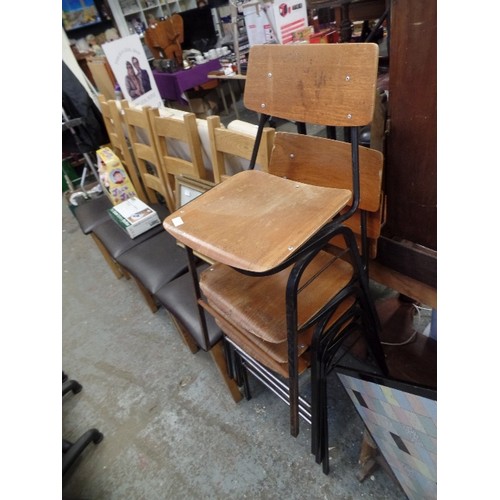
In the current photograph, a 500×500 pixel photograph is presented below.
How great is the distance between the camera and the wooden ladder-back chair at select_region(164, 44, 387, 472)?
0.67 meters

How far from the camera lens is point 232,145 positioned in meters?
1.18

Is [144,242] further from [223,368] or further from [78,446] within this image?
[78,446]

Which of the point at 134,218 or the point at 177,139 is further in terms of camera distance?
the point at 134,218

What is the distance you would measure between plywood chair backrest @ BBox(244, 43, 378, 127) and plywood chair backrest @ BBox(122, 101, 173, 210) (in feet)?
2.82

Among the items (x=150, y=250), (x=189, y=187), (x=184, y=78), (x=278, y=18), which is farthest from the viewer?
(x=184, y=78)

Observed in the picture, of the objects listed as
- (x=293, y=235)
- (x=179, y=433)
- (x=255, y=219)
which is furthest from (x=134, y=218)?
(x=293, y=235)

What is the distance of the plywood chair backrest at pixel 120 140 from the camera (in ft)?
6.28

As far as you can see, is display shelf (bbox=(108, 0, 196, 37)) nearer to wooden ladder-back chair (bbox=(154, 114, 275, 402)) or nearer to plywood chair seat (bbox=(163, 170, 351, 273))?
wooden ladder-back chair (bbox=(154, 114, 275, 402))

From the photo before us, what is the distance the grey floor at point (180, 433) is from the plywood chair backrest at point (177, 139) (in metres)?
0.80

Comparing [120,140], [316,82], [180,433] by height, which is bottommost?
[180,433]

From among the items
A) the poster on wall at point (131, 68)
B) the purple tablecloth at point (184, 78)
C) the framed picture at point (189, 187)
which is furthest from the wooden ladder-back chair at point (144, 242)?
the purple tablecloth at point (184, 78)

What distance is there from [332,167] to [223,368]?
82 centimetres

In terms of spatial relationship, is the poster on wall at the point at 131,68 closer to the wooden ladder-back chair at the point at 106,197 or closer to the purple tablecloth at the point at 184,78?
the wooden ladder-back chair at the point at 106,197
